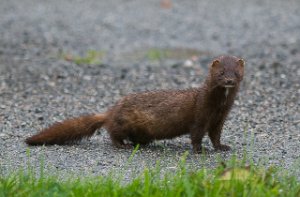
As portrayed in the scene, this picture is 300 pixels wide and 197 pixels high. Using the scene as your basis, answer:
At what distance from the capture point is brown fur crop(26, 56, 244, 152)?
7.77m

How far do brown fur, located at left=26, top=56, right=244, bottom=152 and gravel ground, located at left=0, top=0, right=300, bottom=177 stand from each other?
15 cm

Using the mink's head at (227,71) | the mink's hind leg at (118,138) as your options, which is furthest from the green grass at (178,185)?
the mink's hind leg at (118,138)

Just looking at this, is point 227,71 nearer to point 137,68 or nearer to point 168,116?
point 168,116

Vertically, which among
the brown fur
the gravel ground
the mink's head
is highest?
the mink's head

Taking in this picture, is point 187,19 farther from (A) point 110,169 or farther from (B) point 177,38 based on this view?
(A) point 110,169

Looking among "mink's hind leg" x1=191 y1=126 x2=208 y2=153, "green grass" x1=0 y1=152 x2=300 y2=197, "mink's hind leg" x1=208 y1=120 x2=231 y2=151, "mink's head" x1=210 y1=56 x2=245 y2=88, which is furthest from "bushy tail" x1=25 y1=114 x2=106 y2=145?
"green grass" x1=0 y1=152 x2=300 y2=197

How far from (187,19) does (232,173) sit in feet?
43.3

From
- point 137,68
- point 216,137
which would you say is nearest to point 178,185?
point 216,137

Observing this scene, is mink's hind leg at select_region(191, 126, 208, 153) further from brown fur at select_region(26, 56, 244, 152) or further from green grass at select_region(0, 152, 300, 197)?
green grass at select_region(0, 152, 300, 197)

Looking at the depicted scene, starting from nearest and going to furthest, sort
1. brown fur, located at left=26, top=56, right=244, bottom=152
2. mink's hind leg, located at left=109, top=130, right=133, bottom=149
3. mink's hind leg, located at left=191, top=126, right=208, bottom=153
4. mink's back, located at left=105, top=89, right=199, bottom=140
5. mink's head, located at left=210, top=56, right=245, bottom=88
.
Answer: mink's head, located at left=210, top=56, right=245, bottom=88
brown fur, located at left=26, top=56, right=244, bottom=152
mink's hind leg, located at left=191, top=126, right=208, bottom=153
mink's back, located at left=105, top=89, right=199, bottom=140
mink's hind leg, located at left=109, top=130, right=133, bottom=149

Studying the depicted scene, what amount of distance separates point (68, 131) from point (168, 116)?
0.99 m

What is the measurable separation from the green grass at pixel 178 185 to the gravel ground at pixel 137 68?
60cm

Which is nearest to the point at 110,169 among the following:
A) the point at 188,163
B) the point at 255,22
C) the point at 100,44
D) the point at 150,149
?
the point at 188,163

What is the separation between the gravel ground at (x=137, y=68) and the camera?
784cm
